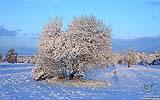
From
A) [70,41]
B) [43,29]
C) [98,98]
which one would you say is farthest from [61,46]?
[98,98]

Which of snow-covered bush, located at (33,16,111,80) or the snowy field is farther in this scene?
snow-covered bush, located at (33,16,111,80)

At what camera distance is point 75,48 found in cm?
4981

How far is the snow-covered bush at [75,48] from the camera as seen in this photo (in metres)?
50.0

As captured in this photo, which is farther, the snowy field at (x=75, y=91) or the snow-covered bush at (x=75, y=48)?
the snow-covered bush at (x=75, y=48)

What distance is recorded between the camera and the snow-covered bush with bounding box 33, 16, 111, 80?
4997 cm

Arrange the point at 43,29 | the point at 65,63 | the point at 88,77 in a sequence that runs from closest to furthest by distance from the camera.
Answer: the point at 65,63
the point at 43,29
the point at 88,77

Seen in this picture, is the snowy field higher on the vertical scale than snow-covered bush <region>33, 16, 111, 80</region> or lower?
lower

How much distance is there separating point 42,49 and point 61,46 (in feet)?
10.1

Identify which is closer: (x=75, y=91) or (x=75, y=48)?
(x=75, y=91)

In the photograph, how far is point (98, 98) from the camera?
33.5 m

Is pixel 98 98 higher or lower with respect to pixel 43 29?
lower

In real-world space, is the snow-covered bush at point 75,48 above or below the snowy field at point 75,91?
above

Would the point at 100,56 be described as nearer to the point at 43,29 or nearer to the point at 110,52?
the point at 110,52

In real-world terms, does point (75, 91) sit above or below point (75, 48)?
below
